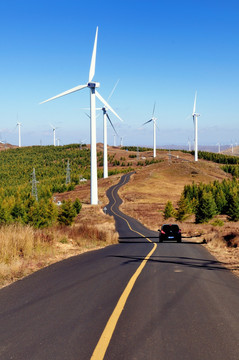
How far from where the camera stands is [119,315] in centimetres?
630

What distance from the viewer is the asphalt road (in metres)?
4.81

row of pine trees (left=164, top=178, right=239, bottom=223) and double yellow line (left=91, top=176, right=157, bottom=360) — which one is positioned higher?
double yellow line (left=91, top=176, right=157, bottom=360)

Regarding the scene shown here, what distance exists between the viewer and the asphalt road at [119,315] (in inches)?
189

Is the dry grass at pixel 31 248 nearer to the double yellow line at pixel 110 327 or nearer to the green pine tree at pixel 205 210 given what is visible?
the double yellow line at pixel 110 327

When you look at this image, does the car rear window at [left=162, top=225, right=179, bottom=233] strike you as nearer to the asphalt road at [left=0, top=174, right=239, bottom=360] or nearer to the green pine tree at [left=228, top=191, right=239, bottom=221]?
the asphalt road at [left=0, top=174, right=239, bottom=360]

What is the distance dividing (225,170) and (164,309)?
7286 inches

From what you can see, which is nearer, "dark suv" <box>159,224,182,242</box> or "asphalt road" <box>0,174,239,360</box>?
"asphalt road" <box>0,174,239,360</box>

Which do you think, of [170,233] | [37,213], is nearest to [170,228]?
[170,233]

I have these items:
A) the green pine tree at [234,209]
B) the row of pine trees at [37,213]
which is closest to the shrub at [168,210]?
the green pine tree at [234,209]

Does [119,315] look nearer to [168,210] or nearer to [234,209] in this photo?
[168,210]

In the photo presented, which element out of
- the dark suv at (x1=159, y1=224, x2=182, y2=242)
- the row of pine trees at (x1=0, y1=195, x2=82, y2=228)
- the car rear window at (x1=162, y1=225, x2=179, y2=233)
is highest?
the car rear window at (x1=162, y1=225, x2=179, y2=233)

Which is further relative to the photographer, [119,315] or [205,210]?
[205,210]

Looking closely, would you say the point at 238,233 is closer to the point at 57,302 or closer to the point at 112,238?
the point at 112,238

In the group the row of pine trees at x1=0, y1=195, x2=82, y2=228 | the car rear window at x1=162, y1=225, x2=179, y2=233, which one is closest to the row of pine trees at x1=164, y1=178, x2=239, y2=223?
the row of pine trees at x1=0, y1=195, x2=82, y2=228
